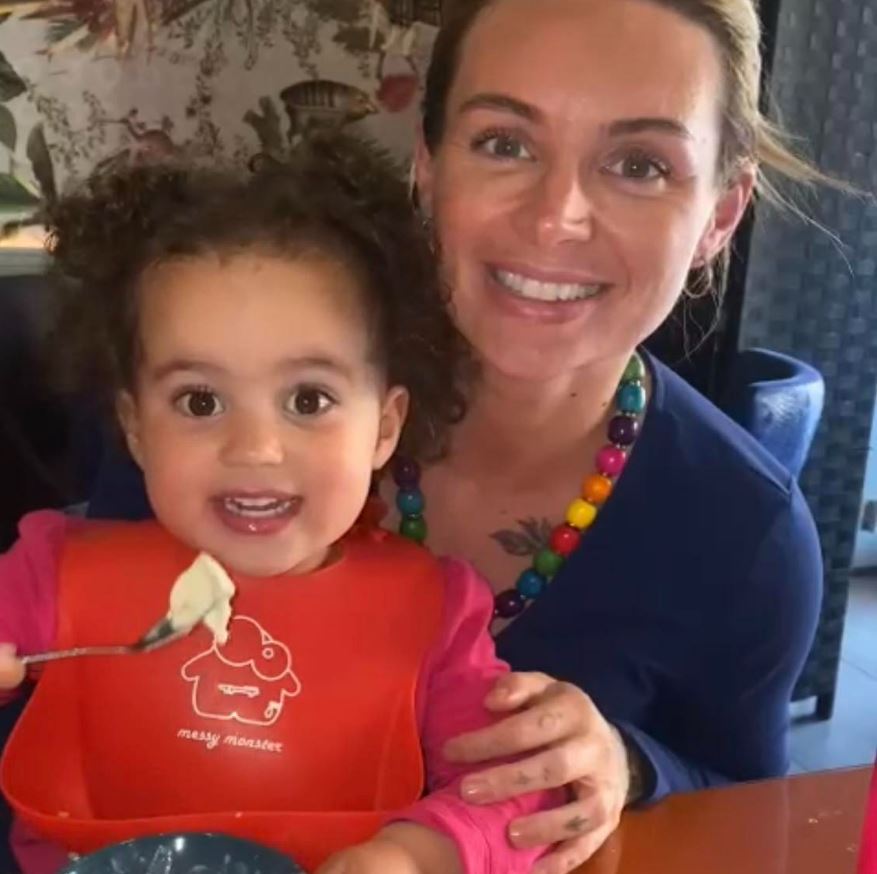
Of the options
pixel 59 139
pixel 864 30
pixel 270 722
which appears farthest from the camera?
pixel 59 139

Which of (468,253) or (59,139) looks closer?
(468,253)

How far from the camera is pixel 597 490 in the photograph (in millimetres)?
1345

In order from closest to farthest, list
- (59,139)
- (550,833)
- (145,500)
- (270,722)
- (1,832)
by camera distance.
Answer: (550,833) < (270,722) < (1,832) < (145,500) < (59,139)

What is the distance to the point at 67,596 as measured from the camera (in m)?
1.07

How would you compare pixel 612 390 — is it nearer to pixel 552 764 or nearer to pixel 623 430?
pixel 623 430

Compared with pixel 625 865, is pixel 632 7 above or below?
above

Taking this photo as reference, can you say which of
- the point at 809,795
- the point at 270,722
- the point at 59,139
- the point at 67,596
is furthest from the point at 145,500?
the point at 59,139

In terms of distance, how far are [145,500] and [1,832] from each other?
1.09ft

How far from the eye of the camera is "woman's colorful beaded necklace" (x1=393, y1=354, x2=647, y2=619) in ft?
4.33

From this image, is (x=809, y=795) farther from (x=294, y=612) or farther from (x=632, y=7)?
(x=632, y=7)

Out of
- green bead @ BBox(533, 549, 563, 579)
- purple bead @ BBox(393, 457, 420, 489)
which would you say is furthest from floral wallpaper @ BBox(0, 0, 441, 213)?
green bead @ BBox(533, 549, 563, 579)

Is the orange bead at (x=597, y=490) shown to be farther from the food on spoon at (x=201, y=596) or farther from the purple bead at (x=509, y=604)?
the food on spoon at (x=201, y=596)

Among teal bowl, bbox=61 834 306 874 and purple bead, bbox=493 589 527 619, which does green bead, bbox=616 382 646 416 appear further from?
teal bowl, bbox=61 834 306 874

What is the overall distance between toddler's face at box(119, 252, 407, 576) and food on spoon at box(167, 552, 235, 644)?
3 cm
